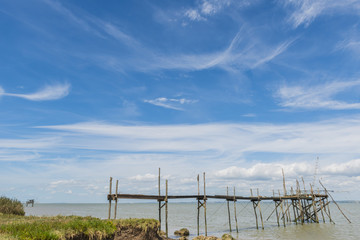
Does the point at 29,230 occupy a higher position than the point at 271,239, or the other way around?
the point at 29,230

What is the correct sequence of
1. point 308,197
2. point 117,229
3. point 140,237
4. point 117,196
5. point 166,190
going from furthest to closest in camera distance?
1. point 308,197
2. point 166,190
3. point 117,196
4. point 140,237
5. point 117,229

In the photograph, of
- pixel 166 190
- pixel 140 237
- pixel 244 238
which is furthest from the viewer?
pixel 244 238

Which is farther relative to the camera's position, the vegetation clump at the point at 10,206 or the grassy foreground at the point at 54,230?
the vegetation clump at the point at 10,206

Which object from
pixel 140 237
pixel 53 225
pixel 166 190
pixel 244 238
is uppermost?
pixel 166 190

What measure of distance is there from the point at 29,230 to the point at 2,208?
1315cm

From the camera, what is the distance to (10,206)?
2139cm

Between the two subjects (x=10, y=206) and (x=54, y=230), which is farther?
(x=10, y=206)

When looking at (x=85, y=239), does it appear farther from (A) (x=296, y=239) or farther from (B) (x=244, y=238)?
(A) (x=296, y=239)

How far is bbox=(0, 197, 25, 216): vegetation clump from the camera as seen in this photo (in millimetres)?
21062

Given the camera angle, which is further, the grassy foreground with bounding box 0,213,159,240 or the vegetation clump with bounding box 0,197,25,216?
the vegetation clump with bounding box 0,197,25,216

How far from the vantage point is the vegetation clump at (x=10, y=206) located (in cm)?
2106

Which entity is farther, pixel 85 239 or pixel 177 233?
pixel 177 233

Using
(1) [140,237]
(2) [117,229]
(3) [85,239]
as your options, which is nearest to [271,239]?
(1) [140,237]

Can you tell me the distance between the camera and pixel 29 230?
1088cm
